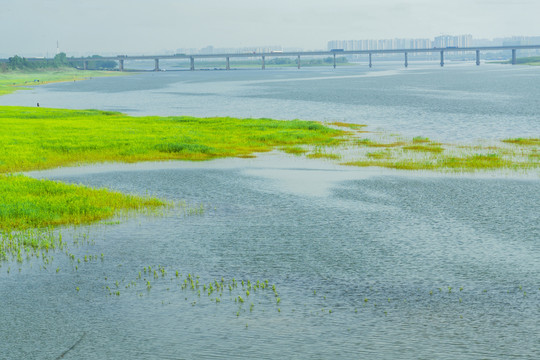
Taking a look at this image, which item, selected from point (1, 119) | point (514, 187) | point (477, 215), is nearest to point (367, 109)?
point (1, 119)

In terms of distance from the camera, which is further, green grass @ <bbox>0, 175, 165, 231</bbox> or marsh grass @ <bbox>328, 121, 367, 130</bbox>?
marsh grass @ <bbox>328, 121, 367, 130</bbox>

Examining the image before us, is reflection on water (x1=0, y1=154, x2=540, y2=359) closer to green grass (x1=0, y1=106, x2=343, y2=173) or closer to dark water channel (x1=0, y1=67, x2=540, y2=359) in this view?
dark water channel (x1=0, y1=67, x2=540, y2=359)

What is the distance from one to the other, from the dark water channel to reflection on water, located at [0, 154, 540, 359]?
0.07 meters

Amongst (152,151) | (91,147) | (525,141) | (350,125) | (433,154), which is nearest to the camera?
(433,154)

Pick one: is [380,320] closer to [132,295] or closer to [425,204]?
[132,295]

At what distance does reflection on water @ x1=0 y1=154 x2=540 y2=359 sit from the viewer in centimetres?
1714

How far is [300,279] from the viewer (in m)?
22.0

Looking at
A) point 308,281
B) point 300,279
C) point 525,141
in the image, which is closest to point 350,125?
point 525,141

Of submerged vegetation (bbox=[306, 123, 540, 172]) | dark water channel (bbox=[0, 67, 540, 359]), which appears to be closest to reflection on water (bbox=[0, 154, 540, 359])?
dark water channel (bbox=[0, 67, 540, 359])

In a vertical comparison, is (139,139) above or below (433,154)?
above

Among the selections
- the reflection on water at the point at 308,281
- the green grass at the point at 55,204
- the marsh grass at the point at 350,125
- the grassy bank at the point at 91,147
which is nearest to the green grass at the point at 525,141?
the grassy bank at the point at 91,147

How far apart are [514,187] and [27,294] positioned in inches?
1068

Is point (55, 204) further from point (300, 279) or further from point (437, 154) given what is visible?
point (437, 154)

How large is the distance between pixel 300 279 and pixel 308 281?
13.3 inches
